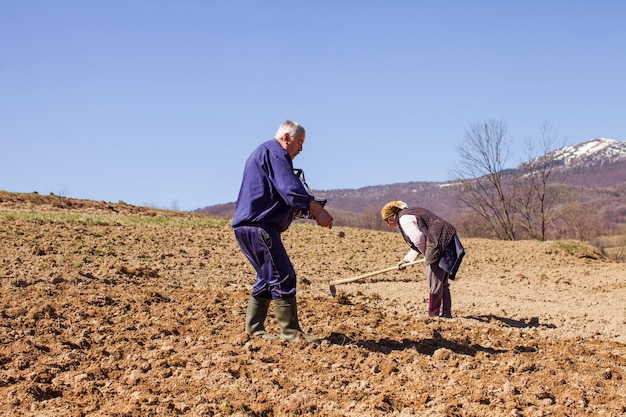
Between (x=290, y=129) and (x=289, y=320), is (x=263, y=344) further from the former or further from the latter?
(x=290, y=129)

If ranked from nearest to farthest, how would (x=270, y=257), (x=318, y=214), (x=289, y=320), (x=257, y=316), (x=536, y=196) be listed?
(x=318, y=214), (x=270, y=257), (x=289, y=320), (x=257, y=316), (x=536, y=196)

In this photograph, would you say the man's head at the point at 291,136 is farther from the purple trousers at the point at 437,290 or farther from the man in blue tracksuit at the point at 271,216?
the purple trousers at the point at 437,290

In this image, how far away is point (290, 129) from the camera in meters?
5.71

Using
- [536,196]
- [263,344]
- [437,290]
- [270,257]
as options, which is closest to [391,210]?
[437,290]

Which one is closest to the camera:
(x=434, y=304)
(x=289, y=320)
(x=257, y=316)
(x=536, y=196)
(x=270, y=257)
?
(x=270, y=257)

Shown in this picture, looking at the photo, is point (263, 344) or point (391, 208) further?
point (391, 208)

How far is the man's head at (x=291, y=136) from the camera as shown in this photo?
5709 mm

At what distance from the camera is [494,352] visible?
6.04 m

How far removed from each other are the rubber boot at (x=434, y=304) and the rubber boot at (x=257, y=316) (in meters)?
2.63

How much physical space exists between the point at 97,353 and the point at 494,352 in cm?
340

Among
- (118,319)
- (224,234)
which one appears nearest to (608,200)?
(224,234)

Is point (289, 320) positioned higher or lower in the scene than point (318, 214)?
lower

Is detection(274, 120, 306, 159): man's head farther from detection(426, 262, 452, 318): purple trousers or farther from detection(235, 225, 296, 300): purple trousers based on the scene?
detection(426, 262, 452, 318): purple trousers

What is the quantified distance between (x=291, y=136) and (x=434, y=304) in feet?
10.8
